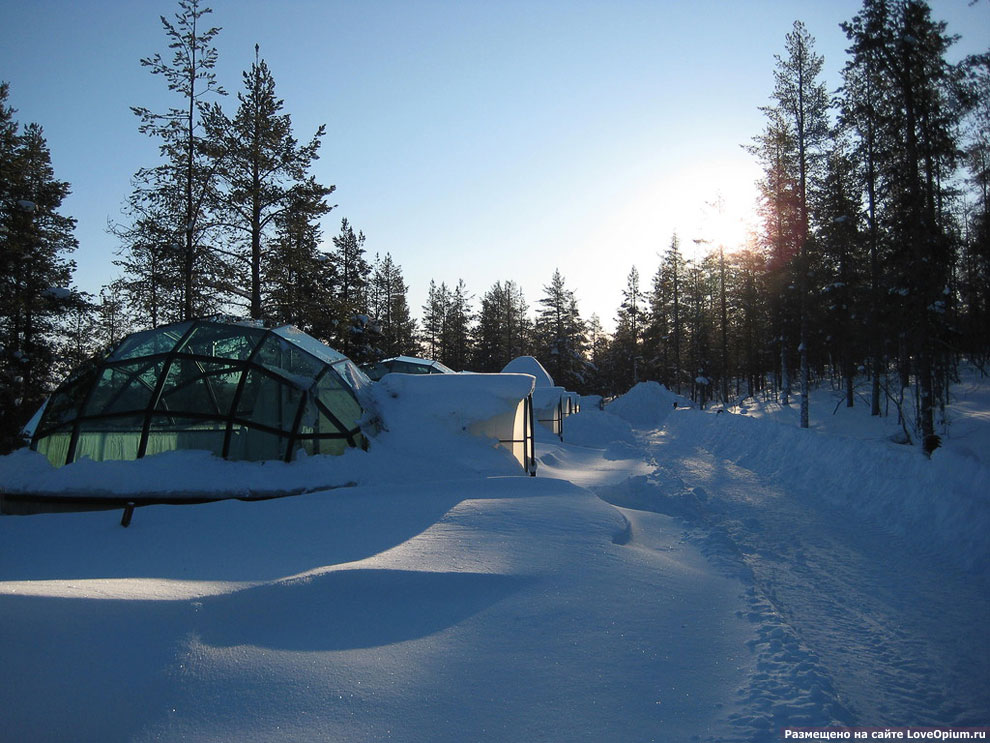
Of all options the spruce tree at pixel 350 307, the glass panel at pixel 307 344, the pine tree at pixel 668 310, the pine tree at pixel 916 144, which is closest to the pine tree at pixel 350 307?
the spruce tree at pixel 350 307

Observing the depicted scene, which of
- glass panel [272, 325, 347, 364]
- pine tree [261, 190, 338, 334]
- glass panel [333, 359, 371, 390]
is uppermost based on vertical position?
pine tree [261, 190, 338, 334]

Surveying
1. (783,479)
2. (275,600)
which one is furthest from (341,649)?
(783,479)

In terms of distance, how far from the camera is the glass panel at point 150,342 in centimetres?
1049

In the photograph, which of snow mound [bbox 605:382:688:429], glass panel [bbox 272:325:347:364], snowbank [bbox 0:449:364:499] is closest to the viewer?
snowbank [bbox 0:449:364:499]

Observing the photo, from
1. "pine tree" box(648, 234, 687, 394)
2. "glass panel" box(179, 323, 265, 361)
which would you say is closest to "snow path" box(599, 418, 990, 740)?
"glass panel" box(179, 323, 265, 361)

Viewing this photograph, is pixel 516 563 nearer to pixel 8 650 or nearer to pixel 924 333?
pixel 8 650

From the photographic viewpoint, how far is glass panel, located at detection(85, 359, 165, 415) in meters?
9.87

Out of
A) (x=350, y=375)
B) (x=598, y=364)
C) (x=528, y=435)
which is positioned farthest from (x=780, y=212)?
(x=598, y=364)

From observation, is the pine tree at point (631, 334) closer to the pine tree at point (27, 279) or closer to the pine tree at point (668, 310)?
the pine tree at point (668, 310)

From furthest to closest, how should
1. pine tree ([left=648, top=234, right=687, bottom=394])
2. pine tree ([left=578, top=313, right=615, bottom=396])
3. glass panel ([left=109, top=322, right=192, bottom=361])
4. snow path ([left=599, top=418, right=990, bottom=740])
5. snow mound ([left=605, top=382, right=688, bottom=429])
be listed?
pine tree ([left=578, top=313, right=615, bottom=396]) < pine tree ([left=648, top=234, right=687, bottom=394]) < snow mound ([left=605, top=382, right=688, bottom=429]) < glass panel ([left=109, top=322, right=192, bottom=361]) < snow path ([left=599, top=418, right=990, bottom=740])

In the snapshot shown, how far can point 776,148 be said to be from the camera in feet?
78.5

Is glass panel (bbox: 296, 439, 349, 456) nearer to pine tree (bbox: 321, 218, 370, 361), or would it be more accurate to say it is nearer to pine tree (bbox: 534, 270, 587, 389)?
pine tree (bbox: 321, 218, 370, 361)

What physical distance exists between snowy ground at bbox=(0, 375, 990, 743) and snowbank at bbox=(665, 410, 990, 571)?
0.05 metres

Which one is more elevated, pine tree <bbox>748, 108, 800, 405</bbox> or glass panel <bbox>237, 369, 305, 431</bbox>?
pine tree <bbox>748, 108, 800, 405</bbox>
